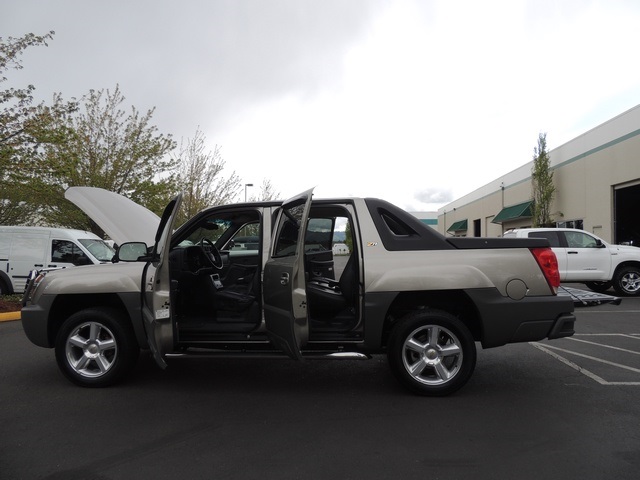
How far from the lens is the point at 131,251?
480 centimetres

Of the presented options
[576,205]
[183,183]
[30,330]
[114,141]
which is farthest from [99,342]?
[576,205]

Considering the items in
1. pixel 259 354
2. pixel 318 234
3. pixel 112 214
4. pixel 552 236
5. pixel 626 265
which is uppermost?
pixel 552 236

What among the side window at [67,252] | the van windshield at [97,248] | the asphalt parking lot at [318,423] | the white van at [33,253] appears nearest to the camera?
the asphalt parking lot at [318,423]

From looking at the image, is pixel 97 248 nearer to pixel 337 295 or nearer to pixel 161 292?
pixel 161 292

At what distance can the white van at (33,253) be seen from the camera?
1259 centimetres

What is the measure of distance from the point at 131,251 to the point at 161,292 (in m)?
0.62

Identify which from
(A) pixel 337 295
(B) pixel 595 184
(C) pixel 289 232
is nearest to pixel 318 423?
(A) pixel 337 295

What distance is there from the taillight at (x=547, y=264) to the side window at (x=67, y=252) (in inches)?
454

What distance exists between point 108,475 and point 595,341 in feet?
21.9

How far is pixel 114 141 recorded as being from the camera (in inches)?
727

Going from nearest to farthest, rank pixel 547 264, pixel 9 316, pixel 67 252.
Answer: pixel 547 264 → pixel 9 316 → pixel 67 252

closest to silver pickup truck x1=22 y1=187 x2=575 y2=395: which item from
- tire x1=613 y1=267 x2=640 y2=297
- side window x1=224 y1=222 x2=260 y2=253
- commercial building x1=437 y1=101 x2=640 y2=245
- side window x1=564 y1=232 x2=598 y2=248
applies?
side window x1=224 y1=222 x2=260 y2=253

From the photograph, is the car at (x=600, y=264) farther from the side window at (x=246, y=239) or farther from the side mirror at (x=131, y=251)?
the side mirror at (x=131, y=251)

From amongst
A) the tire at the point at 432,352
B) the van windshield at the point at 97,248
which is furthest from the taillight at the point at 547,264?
the van windshield at the point at 97,248
